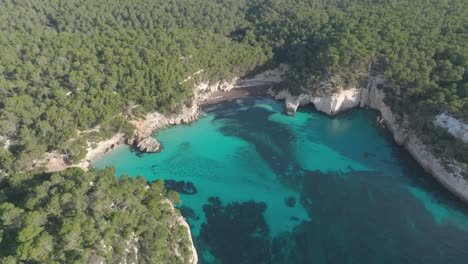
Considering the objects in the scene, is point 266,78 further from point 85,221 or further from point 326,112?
point 85,221

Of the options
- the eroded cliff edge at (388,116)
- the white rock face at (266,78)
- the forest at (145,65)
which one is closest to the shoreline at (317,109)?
the eroded cliff edge at (388,116)

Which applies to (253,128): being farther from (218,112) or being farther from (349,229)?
(349,229)

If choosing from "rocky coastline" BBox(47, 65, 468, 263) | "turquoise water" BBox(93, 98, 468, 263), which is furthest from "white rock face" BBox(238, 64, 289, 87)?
"turquoise water" BBox(93, 98, 468, 263)

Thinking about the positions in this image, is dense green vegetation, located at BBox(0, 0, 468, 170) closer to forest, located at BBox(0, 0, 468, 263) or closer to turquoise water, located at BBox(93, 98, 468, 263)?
forest, located at BBox(0, 0, 468, 263)

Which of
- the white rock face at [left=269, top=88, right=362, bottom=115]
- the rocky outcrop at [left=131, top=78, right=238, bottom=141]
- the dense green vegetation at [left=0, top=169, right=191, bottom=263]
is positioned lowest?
the rocky outcrop at [left=131, top=78, right=238, bottom=141]

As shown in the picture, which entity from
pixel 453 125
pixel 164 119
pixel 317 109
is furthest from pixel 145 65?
pixel 453 125

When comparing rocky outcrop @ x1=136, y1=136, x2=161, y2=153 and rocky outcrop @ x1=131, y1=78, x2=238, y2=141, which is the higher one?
rocky outcrop @ x1=131, y1=78, x2=238, y2=141
